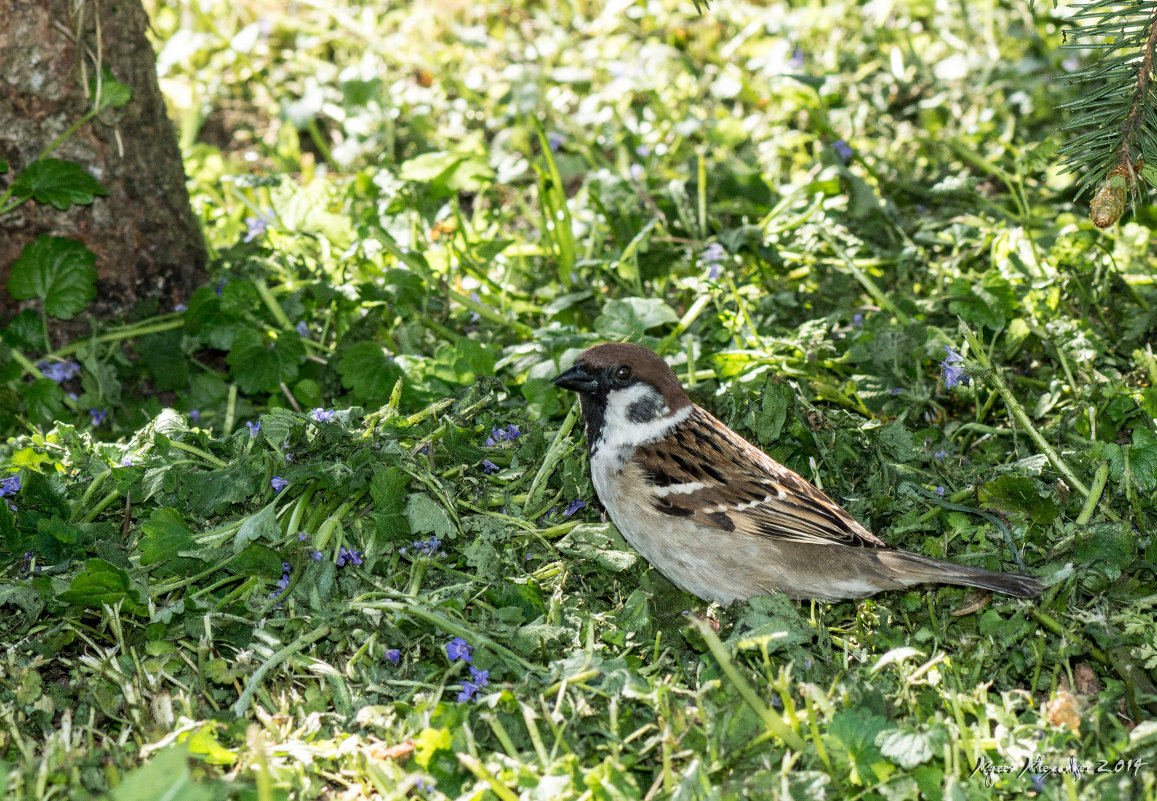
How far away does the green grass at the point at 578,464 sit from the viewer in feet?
7.48

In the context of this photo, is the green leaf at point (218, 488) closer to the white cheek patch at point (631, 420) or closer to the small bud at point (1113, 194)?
the white cheek patch at point (631, 420)

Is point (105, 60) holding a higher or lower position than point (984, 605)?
higher

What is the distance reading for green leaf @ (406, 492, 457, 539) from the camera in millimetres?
2832

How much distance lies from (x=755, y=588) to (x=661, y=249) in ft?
5.75

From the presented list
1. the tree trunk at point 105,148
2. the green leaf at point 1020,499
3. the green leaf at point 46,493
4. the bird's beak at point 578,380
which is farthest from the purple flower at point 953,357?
Answer: the tree trunk at point 105,148

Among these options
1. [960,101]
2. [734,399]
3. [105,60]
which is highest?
[105,60]

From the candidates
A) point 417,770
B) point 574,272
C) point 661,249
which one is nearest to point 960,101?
point 661,249

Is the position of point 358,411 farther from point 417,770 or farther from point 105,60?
point 105,60

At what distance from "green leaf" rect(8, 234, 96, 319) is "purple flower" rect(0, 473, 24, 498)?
94cm

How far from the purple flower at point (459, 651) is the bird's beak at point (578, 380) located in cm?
88

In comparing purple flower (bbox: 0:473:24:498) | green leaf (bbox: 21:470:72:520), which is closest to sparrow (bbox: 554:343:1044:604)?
green leaf (bbox: 21:470:72:520)

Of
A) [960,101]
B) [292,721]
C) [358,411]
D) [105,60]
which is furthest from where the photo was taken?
[960,101]

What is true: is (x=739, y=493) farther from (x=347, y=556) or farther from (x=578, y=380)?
(x=347, y=556)

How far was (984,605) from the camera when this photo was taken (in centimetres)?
274
